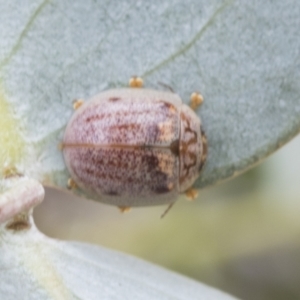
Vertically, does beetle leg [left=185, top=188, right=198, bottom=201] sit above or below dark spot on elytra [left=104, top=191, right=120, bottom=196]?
below

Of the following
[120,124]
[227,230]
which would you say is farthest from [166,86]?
[227,230]

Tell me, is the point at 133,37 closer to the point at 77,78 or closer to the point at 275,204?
the point at 77,78

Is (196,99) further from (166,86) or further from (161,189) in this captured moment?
(161,189)

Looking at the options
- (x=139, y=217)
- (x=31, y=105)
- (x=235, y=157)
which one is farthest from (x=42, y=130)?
(x=139, y=217)

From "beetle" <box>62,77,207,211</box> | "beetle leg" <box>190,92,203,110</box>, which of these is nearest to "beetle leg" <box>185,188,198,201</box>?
"beetle" <box>62,77,207,211</box>

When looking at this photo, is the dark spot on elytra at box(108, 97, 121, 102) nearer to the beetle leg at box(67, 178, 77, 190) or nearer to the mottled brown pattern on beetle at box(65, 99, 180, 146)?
the mottled brown pattern on beetle at box(65, 99, 180, 146)

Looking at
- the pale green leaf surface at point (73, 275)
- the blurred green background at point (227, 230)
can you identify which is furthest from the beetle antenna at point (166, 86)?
the blurred green background at point (227, 230)

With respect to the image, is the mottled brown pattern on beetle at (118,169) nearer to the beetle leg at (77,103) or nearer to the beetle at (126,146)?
the beetle at (126,146)
